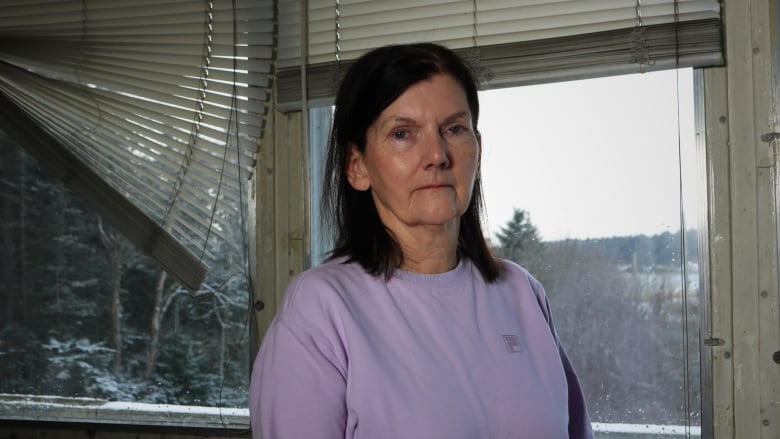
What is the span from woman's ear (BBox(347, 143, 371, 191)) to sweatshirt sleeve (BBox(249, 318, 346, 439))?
1.06 ft

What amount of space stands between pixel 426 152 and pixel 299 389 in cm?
42

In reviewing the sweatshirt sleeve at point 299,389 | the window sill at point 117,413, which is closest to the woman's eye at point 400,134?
the sweatshirt sleeve at point 299,389

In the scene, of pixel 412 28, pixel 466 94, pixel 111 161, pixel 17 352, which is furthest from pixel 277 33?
pixel 17 352

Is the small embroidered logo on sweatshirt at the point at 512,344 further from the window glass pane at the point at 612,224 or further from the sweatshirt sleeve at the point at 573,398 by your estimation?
the window glass pane at the point at 612,224

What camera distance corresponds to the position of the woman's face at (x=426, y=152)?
123 centimetres

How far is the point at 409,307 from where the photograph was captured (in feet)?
3.94

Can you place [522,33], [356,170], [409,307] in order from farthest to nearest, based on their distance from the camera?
[522,33]
[356,170]
[409,307]

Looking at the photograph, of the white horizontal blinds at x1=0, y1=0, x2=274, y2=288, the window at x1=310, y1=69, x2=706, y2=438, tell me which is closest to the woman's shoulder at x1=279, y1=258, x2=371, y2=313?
the window at x1=310, y1=69, x2=706, y2=438

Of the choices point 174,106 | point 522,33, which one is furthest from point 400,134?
point 174,106

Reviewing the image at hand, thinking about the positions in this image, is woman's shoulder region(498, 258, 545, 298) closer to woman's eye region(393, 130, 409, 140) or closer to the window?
woman's eye region(393, 130, 409, 140)

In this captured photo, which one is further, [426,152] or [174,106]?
[174,106]

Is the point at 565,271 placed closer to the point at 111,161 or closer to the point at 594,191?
the point at 594,191

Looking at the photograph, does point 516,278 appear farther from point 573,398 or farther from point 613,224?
point 613,224

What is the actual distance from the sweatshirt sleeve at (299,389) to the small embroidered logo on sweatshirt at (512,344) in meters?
0.28
